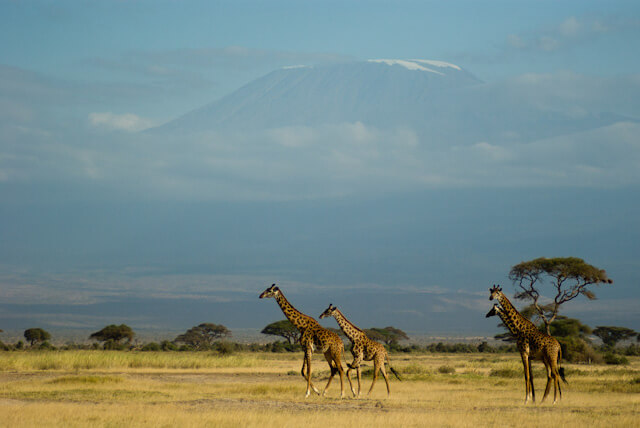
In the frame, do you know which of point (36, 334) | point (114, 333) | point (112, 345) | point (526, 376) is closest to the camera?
point (526, 376)

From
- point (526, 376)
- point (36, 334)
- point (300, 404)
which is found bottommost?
point (300, 404)

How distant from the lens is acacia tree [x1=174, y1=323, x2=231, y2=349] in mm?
88375

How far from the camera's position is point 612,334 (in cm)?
8550

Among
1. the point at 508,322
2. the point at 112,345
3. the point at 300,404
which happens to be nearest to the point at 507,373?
the point at 508,322

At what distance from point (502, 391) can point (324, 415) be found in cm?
1172

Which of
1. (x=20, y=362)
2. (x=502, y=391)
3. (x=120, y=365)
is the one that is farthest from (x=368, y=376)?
(x=20, y=362)

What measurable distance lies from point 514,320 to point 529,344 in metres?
0.84

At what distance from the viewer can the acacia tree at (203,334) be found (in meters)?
88.4

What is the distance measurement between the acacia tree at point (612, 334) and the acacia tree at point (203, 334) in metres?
43.8

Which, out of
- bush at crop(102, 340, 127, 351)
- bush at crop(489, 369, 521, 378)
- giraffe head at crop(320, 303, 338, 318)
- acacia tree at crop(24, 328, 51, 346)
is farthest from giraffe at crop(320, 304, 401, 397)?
acacia tree at crop(24, 328, 51, 346)

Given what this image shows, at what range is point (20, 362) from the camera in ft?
125

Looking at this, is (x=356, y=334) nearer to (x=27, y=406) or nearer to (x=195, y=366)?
(x=27, y=406)

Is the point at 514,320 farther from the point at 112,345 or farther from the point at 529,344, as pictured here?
the point at 112,345

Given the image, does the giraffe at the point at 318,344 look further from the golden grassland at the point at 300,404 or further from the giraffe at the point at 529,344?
the giraffe at the point at 529,344
